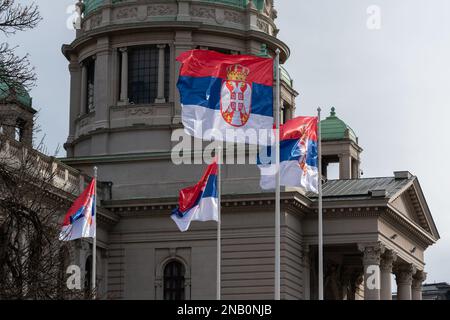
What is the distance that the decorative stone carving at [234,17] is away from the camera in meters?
77.8

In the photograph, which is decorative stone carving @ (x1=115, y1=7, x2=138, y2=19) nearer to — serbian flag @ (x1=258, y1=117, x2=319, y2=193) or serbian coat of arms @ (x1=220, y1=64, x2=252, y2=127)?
serbian flag @ (x1=258, y1=117, x2=319, y2=193)

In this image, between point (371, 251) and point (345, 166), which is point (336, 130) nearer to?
point (345, 166)

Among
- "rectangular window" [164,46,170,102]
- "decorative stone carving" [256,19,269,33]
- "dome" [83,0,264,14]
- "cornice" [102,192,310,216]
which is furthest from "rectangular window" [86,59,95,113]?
"cornice" [102,192,310,216]

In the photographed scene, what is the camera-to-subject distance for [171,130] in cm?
7381

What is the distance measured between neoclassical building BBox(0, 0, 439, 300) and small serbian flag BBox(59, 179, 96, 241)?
9.80 meters

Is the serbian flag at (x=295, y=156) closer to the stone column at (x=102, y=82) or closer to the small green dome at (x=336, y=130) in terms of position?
the stone column at (x=102, y=82)

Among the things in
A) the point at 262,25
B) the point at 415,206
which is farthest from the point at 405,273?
the point at 262,25

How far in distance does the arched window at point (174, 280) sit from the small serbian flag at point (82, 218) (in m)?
16.1

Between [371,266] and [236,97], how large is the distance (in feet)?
98.1

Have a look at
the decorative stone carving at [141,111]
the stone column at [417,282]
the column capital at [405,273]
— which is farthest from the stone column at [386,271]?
the decorative stone carving at [141,111]

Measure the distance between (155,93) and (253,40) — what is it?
6.97m
